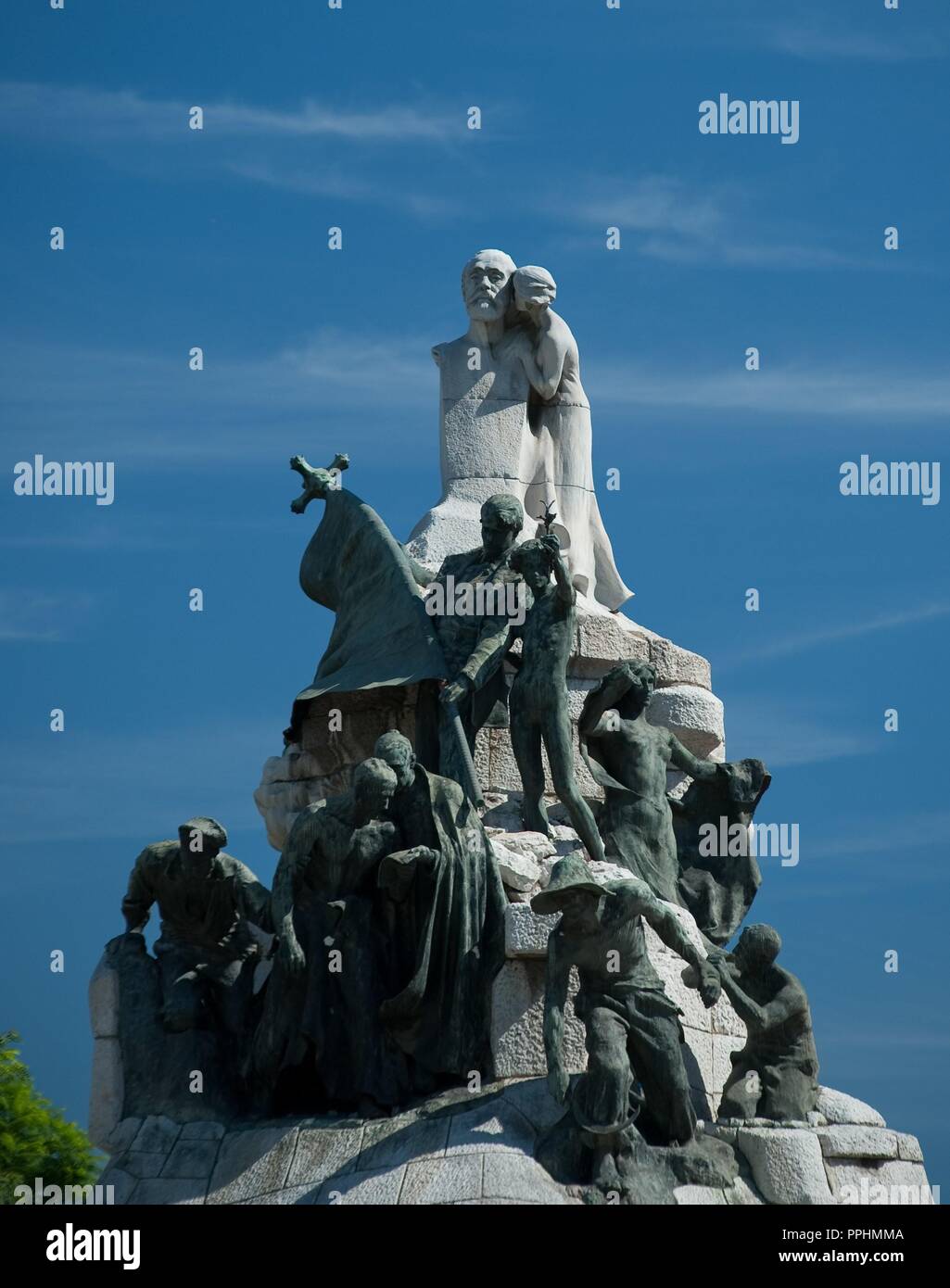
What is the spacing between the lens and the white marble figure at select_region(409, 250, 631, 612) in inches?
892

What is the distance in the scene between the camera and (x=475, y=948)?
1902 cm

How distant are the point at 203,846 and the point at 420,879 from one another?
1.67 metres

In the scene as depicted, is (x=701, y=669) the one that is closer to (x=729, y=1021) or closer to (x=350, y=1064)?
(x=729, y=1021)

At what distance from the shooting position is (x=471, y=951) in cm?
1898

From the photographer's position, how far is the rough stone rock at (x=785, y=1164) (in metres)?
18.0

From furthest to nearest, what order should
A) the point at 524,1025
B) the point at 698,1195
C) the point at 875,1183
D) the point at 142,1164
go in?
the point at 142,1164, the point at 524,1025, the point at 875,1183, the point at 698,1195

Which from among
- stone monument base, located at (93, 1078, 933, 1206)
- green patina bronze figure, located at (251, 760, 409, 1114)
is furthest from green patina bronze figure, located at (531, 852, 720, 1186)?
green patina bronze figure, located at (251, 760, 409, 1114)

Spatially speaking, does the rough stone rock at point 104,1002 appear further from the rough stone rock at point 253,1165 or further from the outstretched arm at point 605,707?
the outstretched arm at point 605,707

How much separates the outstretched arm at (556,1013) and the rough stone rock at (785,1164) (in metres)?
1.23

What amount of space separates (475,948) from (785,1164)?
2369 millimetres

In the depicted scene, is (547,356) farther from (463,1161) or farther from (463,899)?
(463,1161)

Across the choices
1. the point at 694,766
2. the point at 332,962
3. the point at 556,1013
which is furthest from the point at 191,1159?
the point at 694,766

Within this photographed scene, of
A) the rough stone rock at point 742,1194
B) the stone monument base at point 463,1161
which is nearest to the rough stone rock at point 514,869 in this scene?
the stone monument base at point 463,1161
